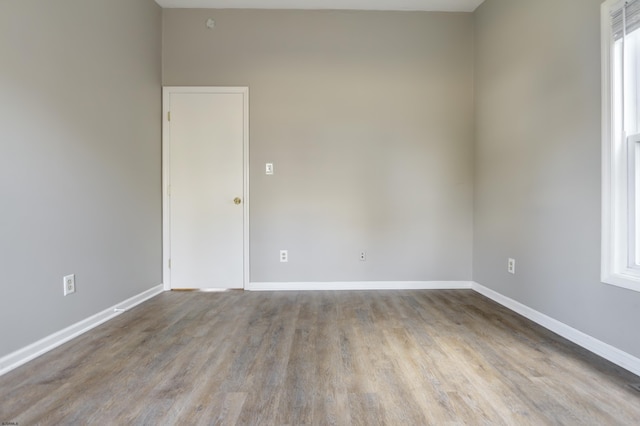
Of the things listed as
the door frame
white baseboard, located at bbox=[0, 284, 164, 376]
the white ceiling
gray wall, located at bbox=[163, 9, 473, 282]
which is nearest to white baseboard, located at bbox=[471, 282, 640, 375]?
gray wall, located at bbox=[163, 9, 473, 282]

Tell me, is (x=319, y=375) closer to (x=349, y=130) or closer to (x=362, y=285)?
(x=362, y=285)

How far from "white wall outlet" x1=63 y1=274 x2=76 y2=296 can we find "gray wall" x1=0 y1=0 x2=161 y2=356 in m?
0.04

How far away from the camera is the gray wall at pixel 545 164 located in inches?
74.2

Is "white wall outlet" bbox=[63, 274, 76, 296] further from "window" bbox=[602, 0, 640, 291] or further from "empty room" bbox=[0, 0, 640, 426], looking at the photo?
"window" bbox=[602, 0, 640, 291]

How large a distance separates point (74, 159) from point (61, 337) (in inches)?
45.9

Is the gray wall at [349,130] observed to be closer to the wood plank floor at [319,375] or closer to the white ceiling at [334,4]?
the white ceiling at [334,4]

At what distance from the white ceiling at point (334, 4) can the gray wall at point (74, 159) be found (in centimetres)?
46

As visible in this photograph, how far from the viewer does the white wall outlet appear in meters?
2.02

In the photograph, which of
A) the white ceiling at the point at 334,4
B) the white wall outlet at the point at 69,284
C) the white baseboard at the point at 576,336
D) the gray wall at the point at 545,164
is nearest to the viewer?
the white baseboard at the point at 576,336

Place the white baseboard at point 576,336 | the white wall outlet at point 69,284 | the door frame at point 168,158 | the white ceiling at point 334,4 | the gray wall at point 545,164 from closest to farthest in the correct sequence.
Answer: the white baseboard at point 576,336 < the gray wall at point 545,164 < the white wall outlet at point 69,284 < the white ceiling at point 334,4 < the door frame at point 168,158

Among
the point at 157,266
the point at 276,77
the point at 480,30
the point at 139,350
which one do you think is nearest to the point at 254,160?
the point at 276,77

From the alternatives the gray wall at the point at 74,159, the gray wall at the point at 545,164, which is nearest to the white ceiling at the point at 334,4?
the gray wall at the point at 545,164

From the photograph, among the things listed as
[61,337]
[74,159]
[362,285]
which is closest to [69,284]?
[61,337]

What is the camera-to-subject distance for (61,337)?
199cm
